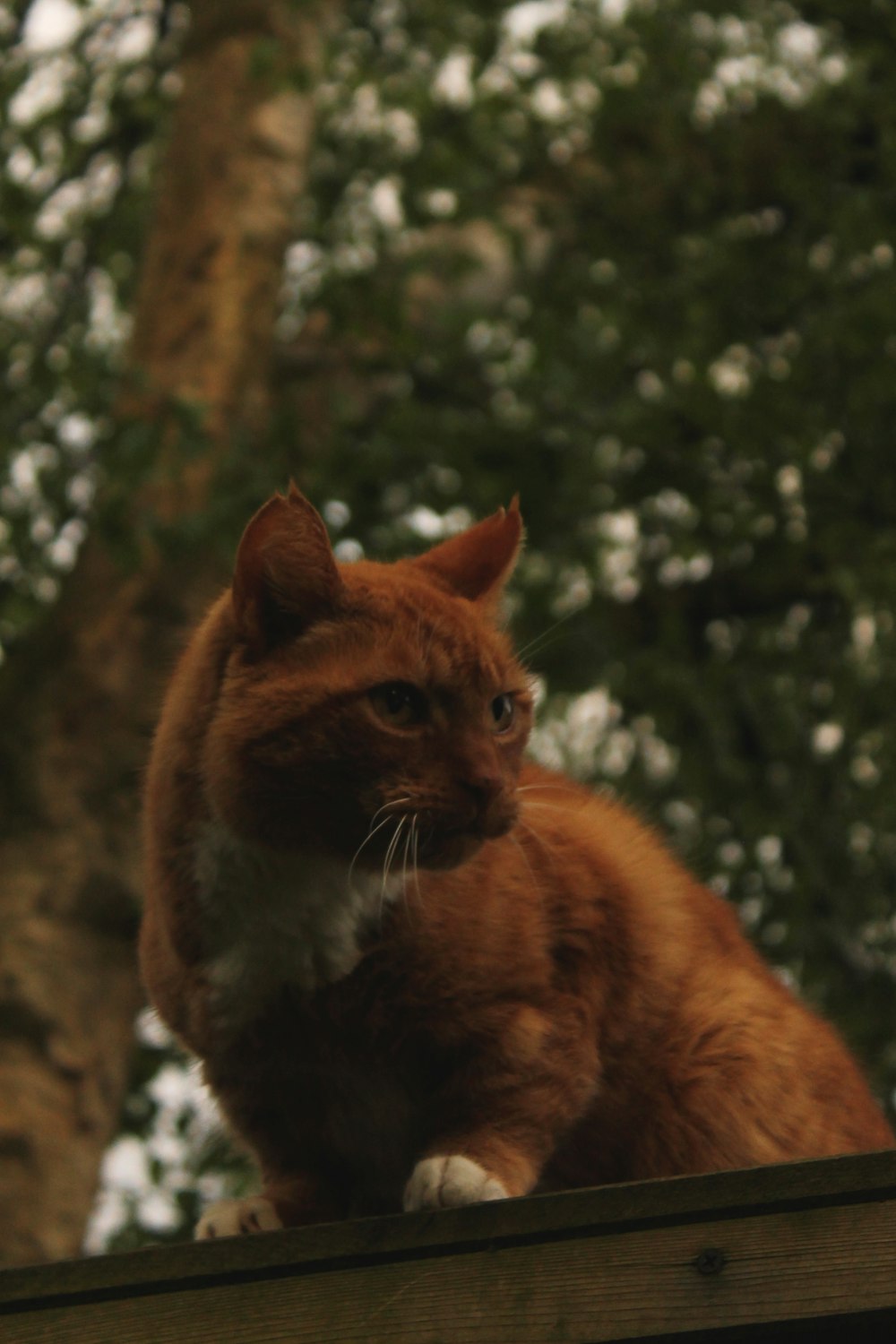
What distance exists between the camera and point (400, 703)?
7.43ft

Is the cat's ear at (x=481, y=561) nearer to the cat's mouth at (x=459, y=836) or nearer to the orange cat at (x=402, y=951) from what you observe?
the orange cat at (x=402, y=951)

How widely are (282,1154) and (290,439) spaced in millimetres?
3281

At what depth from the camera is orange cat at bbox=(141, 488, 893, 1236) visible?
2.22 m

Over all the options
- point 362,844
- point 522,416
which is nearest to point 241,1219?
point 362,844

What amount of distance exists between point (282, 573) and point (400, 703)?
25 centimetres

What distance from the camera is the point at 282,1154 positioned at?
244cm

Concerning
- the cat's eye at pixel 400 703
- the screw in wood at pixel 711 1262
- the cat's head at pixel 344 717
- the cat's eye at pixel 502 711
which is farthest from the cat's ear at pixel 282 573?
the screw in wood at pixel 711 1262

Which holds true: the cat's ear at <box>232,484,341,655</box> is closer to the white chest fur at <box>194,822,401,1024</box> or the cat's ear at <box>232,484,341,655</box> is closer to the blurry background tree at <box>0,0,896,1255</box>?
the white chest fur at <box>194,822,401,1024</box>

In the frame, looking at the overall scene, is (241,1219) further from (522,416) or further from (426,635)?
(522,416)

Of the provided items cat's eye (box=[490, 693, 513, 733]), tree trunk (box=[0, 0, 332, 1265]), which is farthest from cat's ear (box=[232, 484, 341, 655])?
tree trunk (box=[0, 0, 332, 1265])

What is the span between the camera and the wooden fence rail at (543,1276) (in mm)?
1646

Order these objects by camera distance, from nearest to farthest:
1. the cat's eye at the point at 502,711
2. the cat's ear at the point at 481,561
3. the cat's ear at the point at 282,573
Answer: the cat's ear at the point at 282,573, the cat's eye at the point at 502,711, the cat's ear at the point at 481,561

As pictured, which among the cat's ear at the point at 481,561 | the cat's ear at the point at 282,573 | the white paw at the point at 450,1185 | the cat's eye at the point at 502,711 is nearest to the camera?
the white paw at the point at 450,1185

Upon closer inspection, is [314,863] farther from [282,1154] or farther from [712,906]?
[712,906]
